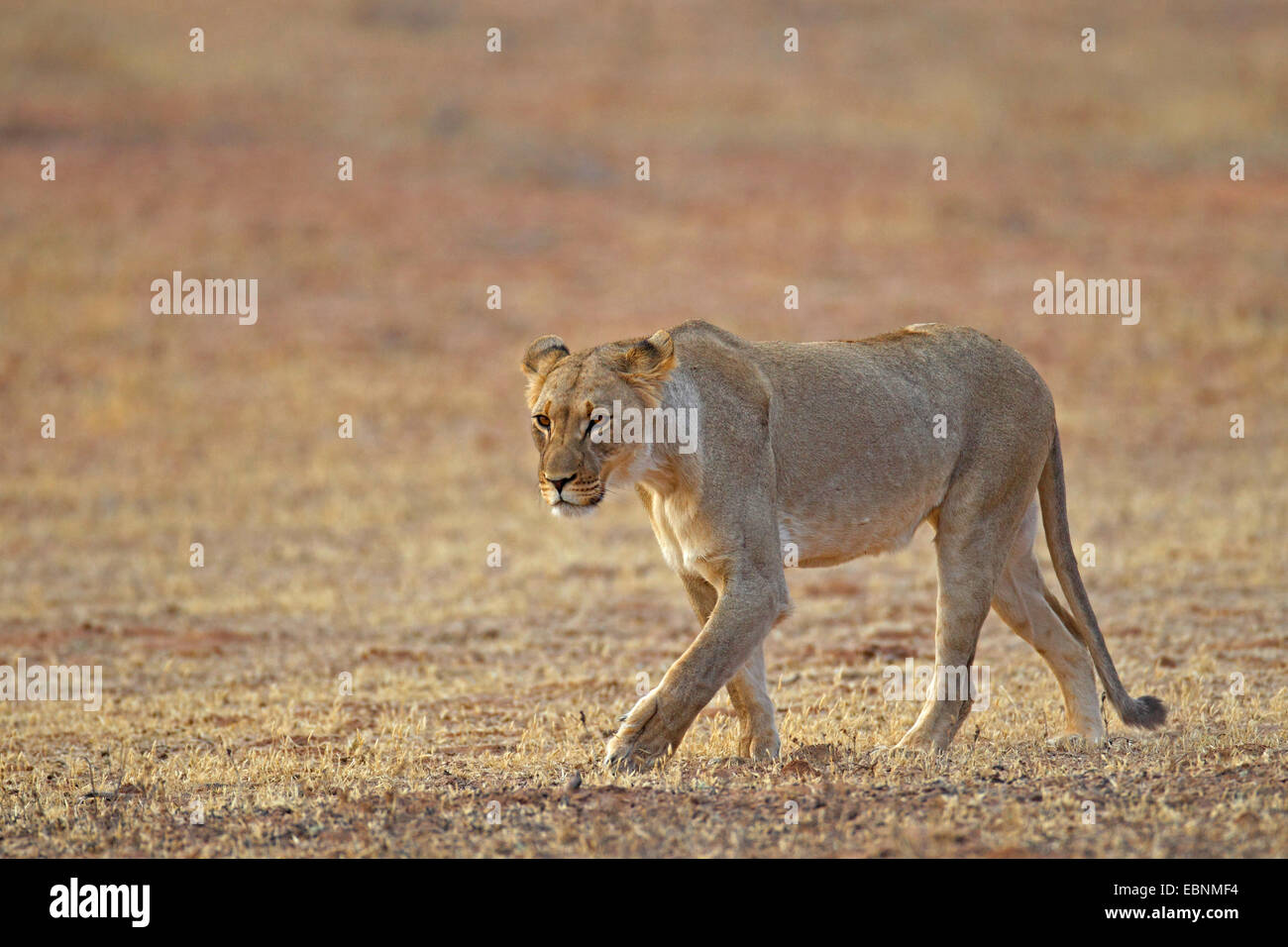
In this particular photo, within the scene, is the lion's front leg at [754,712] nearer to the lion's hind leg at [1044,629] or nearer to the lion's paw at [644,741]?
the lion's paw at [644,741]

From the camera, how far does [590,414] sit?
617cm

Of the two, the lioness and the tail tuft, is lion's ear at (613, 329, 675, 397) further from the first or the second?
the tail tuft

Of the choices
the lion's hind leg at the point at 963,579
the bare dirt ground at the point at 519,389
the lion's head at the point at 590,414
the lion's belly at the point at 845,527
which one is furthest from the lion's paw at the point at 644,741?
the lion's hind leg at the point at 963,579

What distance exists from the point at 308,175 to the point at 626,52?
38.7 ft

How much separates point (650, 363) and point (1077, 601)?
2.58m

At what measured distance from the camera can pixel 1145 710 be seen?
7000 mm

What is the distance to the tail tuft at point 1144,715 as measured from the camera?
6988mm

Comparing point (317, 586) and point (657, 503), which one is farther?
point (317, 586)

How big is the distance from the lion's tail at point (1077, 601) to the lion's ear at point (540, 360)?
251 cm

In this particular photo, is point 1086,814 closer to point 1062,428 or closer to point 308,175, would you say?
point 1062,428

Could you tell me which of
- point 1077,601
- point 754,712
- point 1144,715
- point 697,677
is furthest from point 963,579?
point 697,677

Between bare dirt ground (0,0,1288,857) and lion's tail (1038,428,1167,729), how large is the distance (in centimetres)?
19

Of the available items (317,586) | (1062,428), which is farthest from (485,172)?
(317,586)

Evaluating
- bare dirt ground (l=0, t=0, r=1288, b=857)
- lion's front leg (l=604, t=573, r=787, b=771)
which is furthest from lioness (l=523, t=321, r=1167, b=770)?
bare dirt ground (l=0, t=0, r=1288, b=857)
